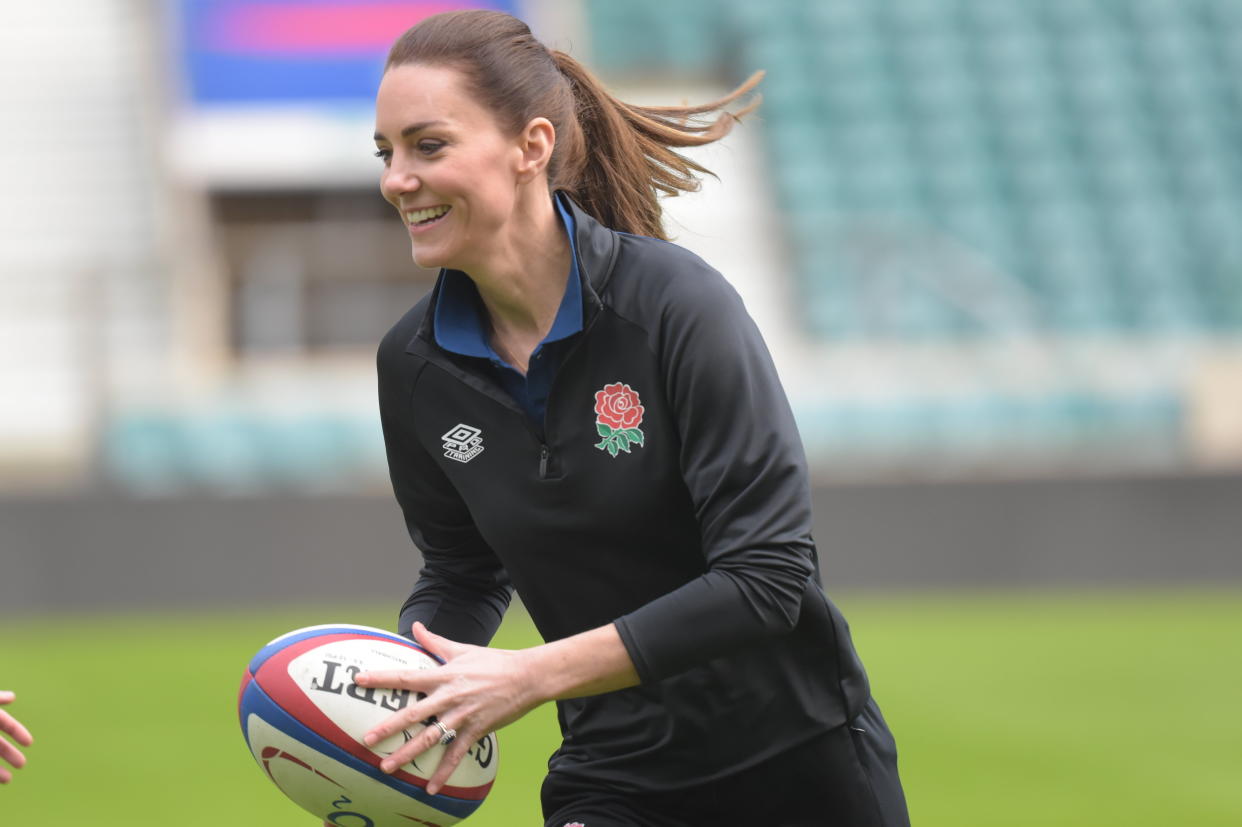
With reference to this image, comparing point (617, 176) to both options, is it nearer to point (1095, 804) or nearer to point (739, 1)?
point (1095, 804)

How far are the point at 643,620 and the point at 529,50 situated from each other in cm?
94

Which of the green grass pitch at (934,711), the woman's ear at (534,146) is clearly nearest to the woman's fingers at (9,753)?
the woman's ear at (534,146)

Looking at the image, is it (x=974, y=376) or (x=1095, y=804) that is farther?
(x=974, y=376)

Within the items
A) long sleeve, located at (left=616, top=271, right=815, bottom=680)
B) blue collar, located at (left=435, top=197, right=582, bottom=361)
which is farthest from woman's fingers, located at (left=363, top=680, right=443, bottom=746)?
blue collar, located at (left=435, top=197, right=582, bottom=361)

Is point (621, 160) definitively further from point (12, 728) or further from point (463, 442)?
point (12, 728)

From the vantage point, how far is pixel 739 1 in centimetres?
1483

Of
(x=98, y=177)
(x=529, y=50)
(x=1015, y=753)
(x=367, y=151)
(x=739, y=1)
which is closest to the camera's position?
(x=529, y=50)

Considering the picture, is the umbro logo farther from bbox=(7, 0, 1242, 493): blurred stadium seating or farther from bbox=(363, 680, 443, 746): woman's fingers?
bbox=(7, 0, 1242, 493): blurred stadium seating

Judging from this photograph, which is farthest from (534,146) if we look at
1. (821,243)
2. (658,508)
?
(821,243)

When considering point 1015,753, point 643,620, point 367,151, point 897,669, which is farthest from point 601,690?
point 367,151

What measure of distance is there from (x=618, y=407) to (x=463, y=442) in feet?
1.00

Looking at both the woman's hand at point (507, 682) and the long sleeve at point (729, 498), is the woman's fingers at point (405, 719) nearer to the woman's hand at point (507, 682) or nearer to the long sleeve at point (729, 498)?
the woman's hand at point (507, 682)

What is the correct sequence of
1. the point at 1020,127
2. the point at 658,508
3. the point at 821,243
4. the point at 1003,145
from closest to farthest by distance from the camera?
the point at 658,508
the point at 821,243
the point at 1003,145
the point at 1020,127

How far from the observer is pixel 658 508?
2.82 meters
